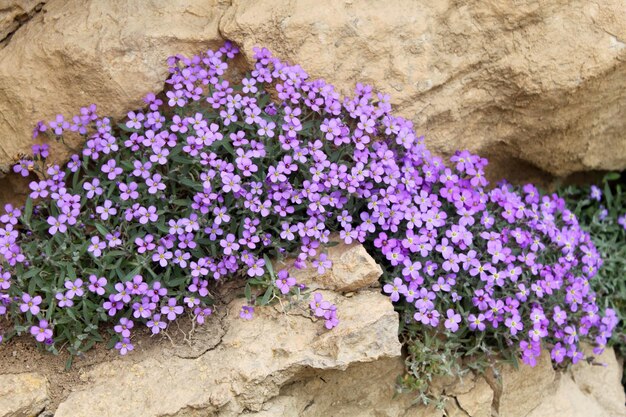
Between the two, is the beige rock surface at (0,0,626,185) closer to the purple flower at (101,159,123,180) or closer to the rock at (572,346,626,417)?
the purple flower at (101,159,123,180)

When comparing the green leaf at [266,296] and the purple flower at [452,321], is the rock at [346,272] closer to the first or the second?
the green leaf at [266,296]

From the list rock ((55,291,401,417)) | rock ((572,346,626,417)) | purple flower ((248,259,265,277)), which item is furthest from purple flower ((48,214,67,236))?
rock ((572,346,626,417))

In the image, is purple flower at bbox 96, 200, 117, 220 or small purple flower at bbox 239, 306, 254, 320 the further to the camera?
purple flower at bbox 96, 200, 117, 220

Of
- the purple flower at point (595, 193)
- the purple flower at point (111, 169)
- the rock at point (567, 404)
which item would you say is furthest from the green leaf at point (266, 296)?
the purple flower at point (595, 193)

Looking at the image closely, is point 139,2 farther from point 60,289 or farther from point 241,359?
point 241,359

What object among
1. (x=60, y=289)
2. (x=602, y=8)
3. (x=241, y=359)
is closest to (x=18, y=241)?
(x=60, y=289)

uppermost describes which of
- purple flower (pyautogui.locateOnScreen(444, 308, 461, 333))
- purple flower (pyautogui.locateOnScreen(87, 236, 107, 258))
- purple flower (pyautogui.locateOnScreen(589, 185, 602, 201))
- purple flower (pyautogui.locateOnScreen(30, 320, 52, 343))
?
purple flower (pyautogui.locateOnScreen(87, 236, 107, 258))
